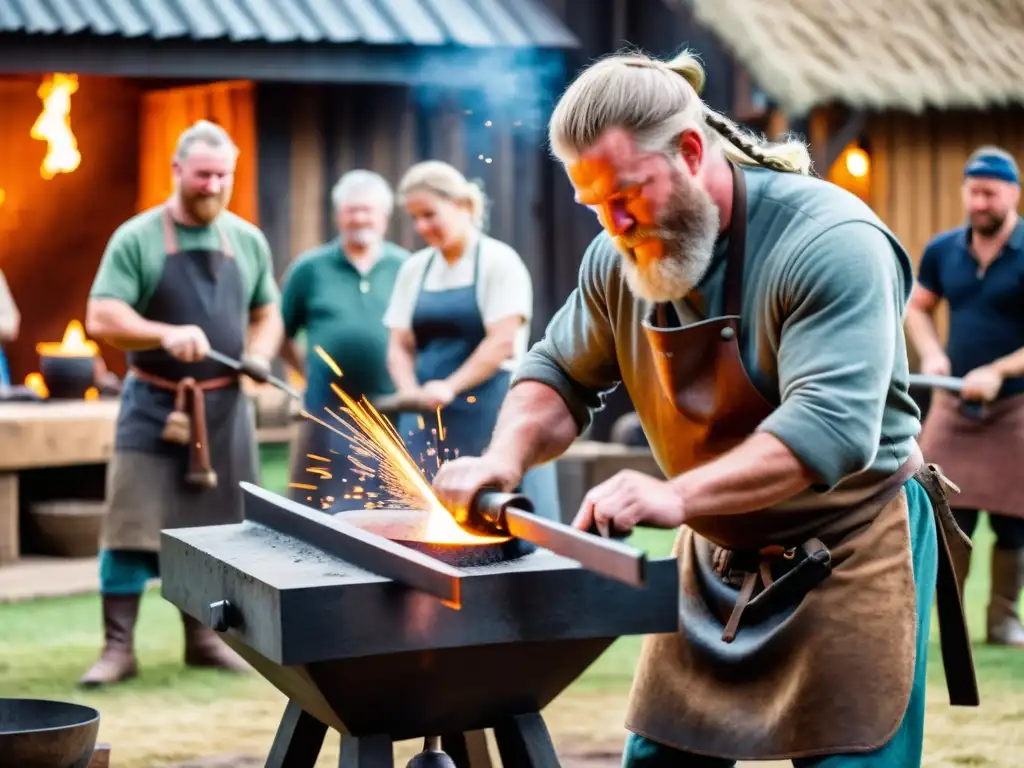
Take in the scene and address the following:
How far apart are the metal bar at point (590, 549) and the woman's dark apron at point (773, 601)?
46cm

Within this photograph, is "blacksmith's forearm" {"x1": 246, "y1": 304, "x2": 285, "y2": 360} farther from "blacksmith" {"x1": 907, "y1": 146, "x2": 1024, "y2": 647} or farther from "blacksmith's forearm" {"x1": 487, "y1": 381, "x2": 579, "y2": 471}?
"blacksmith's forearm" {"x1": 487, "y1": 381, "x2": 579, "y2": 471}

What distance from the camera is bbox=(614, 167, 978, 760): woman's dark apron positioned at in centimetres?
301

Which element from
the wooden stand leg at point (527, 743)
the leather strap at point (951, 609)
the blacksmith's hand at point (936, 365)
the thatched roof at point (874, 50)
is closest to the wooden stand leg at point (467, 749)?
the wooden stand leg at point (527, 743)

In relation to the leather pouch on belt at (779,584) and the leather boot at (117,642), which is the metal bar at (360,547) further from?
the leather boot at (117,642)

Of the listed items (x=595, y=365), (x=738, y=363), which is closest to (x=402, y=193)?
(x=595, y=365)

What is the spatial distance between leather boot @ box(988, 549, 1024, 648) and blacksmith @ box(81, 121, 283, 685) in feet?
9.80

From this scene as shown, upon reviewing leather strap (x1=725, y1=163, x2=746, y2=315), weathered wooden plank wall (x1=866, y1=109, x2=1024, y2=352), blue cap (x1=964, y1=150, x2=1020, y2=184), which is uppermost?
weathered wooden plank wall (x1=866, y1=109, x2=1024, y2=352)

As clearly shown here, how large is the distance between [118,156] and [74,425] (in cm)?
530

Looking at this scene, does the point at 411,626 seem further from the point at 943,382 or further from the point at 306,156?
the point at 306,156

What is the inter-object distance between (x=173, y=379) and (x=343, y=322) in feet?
3.41

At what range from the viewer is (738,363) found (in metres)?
2.98

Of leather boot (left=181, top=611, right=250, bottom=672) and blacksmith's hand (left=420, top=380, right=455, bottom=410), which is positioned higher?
blacksmith's hand (left=420, top=380, right=455, bottom=410)

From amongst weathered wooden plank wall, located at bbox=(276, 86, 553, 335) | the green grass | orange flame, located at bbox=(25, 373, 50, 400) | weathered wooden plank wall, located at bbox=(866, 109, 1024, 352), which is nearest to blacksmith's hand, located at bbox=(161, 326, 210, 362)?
the green grass

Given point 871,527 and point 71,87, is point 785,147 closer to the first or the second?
point 871,527
